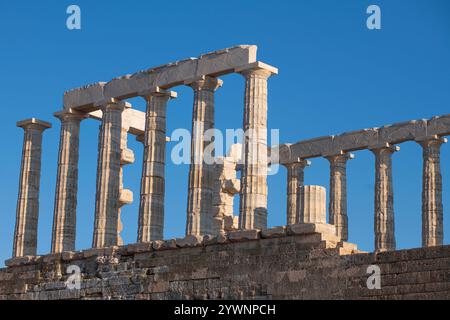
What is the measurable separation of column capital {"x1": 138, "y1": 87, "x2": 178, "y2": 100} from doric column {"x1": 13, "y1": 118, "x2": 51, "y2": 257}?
674 cm

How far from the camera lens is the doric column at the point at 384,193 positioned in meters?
47.0

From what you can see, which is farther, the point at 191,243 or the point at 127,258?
the point at 127,258

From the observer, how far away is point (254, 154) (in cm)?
3641

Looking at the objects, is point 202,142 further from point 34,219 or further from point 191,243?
point 34,219

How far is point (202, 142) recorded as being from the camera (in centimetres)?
3816

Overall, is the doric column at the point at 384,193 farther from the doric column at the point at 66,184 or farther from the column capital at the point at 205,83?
the doric column at the point at 66,184

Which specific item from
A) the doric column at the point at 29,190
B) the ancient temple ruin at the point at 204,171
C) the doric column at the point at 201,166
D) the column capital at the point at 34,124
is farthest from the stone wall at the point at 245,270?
the column capital at the point at 34,124

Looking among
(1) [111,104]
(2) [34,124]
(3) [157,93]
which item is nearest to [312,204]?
(3) [157,93]

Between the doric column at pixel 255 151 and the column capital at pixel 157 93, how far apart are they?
416 cm

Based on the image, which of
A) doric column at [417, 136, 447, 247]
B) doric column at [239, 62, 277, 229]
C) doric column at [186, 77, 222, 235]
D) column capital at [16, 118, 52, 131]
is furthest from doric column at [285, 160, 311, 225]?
doric column at [239, 62, 277, 229]

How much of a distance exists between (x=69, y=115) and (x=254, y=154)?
10.4 m

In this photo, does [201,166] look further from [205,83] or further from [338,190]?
[338,190]
